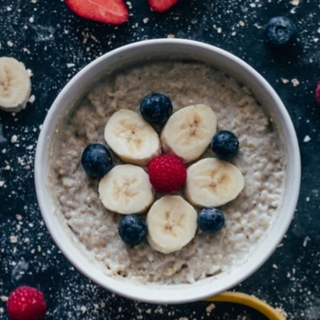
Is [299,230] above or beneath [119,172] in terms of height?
beneath

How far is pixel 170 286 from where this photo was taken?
1.56 m

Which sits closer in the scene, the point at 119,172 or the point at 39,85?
the point at 119,172

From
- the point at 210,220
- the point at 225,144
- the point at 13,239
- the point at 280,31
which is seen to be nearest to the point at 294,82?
the point at 280,31

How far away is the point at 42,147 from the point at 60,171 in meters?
0.07

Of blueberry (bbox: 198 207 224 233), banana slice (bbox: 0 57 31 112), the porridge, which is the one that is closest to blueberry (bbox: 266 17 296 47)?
the porridge

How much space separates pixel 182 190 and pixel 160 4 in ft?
1.30

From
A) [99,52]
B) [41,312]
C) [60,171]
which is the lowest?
[41,312]

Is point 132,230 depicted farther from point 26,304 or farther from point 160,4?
point 160,4

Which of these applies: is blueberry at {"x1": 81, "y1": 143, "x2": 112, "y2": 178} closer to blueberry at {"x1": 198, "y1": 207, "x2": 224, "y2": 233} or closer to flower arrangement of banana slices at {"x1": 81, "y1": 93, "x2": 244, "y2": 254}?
flower arrangement of banana slices at {"x1": 81, "y1": 93, "x2": 244, "y2": 254}

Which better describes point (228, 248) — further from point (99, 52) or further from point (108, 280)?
point (99, 52)

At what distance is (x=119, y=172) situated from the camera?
5.10ft

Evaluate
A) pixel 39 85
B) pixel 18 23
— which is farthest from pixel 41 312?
pixel 18 23

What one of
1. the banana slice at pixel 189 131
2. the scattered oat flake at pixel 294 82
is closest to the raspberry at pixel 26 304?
the banana slice at pixel 189 131

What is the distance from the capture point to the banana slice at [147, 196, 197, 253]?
155cm
